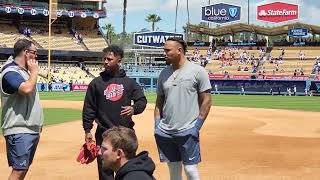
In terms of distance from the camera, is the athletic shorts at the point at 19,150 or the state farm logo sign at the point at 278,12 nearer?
the athletic shorts at the point at 19,150

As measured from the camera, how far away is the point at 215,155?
13266mm

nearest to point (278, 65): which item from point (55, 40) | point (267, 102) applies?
point (267, 102)

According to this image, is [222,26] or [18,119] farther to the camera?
[222,26]

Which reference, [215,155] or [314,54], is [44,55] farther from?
[215,155]

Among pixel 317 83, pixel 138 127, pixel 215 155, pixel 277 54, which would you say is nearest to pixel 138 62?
pixel 277 54

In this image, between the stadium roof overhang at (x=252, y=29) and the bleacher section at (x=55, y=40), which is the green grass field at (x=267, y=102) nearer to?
the bleacher section at (x=55, y=40)

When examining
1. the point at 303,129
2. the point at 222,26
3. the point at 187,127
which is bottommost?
the point at 303,129

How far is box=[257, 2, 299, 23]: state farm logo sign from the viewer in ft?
251

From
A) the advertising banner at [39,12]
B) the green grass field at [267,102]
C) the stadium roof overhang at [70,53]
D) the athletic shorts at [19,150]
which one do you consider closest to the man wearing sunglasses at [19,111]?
the athletic shorts at [19,150]

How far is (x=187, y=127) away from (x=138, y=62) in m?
69.4

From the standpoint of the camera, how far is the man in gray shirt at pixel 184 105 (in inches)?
270

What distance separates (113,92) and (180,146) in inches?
41.7

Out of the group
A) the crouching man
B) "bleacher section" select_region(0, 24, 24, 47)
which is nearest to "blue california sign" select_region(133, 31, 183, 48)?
"bleacher section" select_region(0, 24, 24, 47)

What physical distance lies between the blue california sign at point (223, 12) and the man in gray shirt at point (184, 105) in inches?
2948
